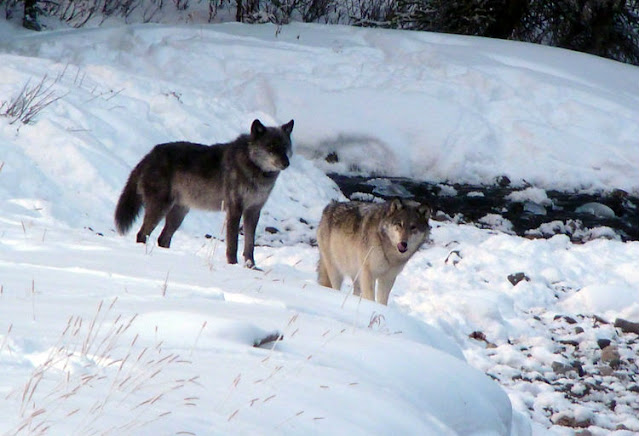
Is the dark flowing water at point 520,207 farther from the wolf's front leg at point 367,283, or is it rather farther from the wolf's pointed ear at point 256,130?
the wolf's front leg at point 367,283

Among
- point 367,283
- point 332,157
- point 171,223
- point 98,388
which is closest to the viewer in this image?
point 98,388

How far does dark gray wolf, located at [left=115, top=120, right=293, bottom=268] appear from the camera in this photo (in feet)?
30.6

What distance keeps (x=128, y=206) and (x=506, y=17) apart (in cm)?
1142

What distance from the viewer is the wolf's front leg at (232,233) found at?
9.10 metres

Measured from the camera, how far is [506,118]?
14.7 m

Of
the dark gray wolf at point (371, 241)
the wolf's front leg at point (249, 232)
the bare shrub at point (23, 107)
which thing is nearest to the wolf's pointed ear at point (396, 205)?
the dark gray wolf at point (371, 241)

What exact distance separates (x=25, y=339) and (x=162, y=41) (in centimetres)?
1370

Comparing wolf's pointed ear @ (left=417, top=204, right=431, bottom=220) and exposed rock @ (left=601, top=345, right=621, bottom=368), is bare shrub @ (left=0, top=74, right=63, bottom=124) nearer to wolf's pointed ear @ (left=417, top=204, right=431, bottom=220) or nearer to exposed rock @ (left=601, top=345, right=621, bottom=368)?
wolf's pointed ear @ (left=417, top=204, right=431, bottom=220)

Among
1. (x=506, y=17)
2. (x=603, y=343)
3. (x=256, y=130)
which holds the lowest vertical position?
(x=603, y=343)

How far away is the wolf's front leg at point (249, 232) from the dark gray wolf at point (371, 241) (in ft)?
2.13

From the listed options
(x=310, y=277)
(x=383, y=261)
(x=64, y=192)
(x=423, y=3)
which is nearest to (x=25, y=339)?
(x=383, y=261)

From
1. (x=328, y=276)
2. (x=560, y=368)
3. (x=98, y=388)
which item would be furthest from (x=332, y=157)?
(x=98, y=388)

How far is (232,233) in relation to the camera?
9133 millimetres

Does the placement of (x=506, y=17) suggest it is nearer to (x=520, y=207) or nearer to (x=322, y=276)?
(x=520, y=207)
